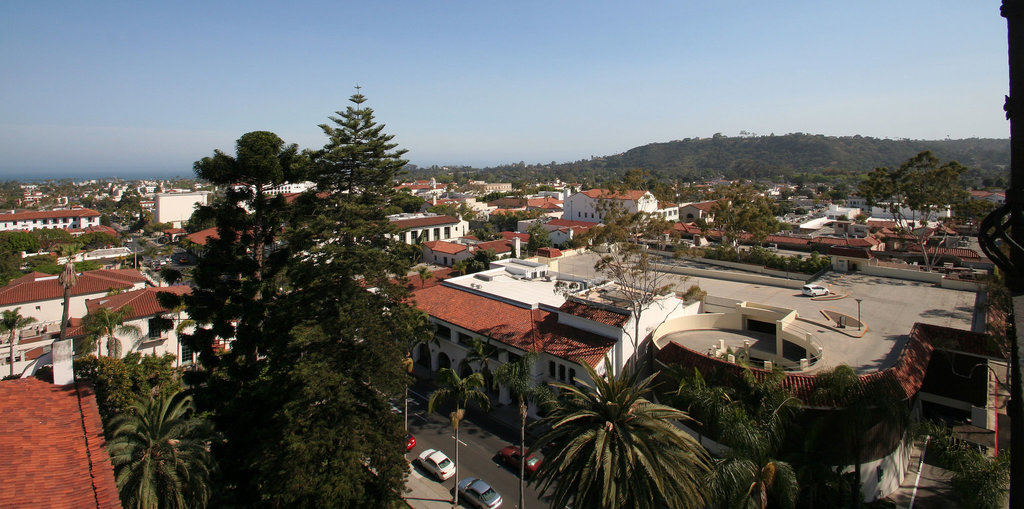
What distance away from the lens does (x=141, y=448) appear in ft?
44.8

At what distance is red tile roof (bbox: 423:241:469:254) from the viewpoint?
2074 inches

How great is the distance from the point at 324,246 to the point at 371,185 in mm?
2768

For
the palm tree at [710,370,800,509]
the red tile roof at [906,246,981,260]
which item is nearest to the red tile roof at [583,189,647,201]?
the palm tree at [710,370,800,509]

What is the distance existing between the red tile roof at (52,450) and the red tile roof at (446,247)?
130ft

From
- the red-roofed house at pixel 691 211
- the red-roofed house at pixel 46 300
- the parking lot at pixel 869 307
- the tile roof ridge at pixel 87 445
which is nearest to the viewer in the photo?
the tile roof ridge at pixel 87 445

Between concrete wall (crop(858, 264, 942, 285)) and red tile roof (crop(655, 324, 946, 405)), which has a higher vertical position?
concrete wall (crop(858, 264, 942, 285))

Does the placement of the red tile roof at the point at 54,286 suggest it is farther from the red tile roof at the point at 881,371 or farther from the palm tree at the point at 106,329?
the red tile roof at the point at 881,371

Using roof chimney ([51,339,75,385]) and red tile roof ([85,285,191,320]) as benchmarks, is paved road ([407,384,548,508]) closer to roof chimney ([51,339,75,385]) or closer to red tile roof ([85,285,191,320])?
roof chimney ([51,339,75,385])

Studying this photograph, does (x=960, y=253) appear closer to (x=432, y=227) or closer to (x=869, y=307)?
(x=869, y=307)

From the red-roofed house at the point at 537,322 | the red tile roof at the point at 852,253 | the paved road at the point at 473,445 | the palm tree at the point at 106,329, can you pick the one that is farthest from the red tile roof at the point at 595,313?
the palm tree at the point at 106,329

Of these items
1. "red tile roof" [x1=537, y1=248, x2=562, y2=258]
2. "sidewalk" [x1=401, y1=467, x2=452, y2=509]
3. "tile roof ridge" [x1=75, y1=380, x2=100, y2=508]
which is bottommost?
"sidewalk" [x1=401, y1=467, x2=452, y2=509]

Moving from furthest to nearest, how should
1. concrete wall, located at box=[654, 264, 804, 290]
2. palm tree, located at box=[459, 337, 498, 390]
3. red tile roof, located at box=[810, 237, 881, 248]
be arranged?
1. red tile roof, located at box=[810, 237, 881, 248]
2. concrete wall, located at box=[654, 264, 804, 290]
3. palm tree, located at box=[459, 337, 498, 390]

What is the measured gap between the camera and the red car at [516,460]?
60.9 feet

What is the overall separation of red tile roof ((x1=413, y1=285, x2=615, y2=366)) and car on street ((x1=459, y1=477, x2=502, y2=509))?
219 inches
